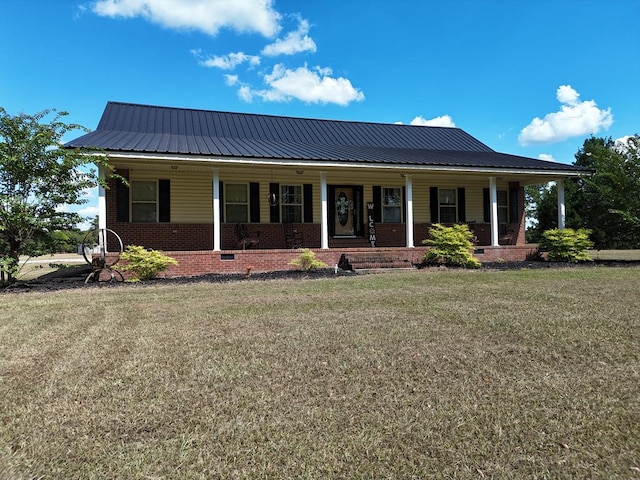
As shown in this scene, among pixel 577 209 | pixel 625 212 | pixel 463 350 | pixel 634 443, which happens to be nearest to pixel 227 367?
pixel 463 350

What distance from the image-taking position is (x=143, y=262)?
9.48 m

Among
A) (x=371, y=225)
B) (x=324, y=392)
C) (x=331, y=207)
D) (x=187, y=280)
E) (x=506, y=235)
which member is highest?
(x=331, y=207)

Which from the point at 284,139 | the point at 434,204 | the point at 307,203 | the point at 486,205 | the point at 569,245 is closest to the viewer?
the point at 569,245

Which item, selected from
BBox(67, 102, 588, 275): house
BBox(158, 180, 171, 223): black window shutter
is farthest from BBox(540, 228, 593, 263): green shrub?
BBox(158, 180, 171, 223): black window shutter

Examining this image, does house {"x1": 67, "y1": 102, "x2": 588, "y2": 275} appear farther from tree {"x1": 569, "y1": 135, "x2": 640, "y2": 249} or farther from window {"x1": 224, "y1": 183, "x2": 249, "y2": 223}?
tree {"x1": 569, "y1": 135, "x2": 640, "y2": 249}

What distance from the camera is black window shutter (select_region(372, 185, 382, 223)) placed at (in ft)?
48.9

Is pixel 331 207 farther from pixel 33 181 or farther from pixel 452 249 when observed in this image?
pixel 33 181

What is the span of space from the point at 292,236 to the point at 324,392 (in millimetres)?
10619

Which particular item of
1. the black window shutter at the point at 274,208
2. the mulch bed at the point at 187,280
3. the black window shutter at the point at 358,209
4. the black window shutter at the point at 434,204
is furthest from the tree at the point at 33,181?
the black window shutter at the point at 434,204

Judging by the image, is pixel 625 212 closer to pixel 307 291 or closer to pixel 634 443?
pixel 307 291

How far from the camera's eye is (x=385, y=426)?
2668 mm

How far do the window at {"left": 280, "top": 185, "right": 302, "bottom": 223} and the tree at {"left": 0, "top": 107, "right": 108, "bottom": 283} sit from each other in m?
5.98

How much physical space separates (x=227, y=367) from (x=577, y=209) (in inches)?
956

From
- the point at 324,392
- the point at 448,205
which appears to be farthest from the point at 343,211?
the point at 324,392
